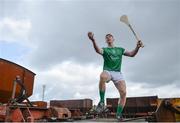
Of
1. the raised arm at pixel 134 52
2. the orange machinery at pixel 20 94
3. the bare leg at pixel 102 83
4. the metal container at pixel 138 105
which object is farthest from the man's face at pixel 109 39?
the metal container at pixel 138 105

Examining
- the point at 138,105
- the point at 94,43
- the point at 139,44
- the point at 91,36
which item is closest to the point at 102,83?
the point at 94,43

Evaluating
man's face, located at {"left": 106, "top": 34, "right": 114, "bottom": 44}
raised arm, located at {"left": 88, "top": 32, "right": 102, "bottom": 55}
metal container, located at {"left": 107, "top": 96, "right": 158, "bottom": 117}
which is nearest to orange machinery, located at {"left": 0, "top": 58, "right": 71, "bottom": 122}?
raised arm, located at {"left": 88, "top": 32, "right": 102, "bottom": 55}

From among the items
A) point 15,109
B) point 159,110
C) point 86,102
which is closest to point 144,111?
point 86,102

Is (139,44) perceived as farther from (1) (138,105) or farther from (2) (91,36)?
(1) (138,105)

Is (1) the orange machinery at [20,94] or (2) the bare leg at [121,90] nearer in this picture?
(2) the bare leg at [121,90]

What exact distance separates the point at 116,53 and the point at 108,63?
1.04 feet

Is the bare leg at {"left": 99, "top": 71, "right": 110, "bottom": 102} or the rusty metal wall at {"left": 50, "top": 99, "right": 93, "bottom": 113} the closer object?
the bare leg at {"left": 99, "top": 71, "right": 110, "bottom": 102}

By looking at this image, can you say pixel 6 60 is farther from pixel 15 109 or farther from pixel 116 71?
pixel 116 71

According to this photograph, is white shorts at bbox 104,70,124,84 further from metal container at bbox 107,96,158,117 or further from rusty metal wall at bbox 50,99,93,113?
rusty metal wall at bbox 50,99,93,113

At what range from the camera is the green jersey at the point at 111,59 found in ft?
17.6

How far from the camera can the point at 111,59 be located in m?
5.41

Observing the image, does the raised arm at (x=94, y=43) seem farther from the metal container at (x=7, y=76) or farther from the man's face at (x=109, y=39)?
the metal container at (x=7, y=76)

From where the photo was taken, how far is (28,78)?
11.7 meters

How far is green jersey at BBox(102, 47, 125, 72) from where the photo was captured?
5379mm
